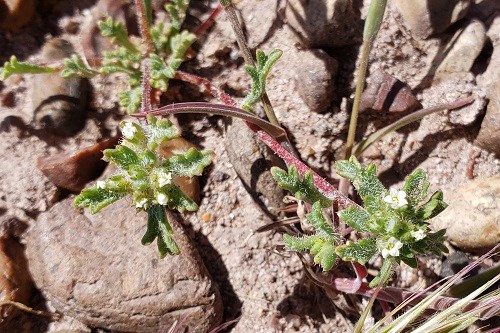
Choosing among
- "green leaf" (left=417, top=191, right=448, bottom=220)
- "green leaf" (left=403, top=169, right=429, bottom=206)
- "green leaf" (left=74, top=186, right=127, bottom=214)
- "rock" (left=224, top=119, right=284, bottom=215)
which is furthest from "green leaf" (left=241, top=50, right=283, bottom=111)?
"green leaf" (left=417, top=191, right=448, bottom=220)

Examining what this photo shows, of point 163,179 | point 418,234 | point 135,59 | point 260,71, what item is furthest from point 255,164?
point 418,234

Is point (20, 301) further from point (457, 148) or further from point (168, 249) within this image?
point (457, 148)

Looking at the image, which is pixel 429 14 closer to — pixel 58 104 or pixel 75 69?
pixel 75 69

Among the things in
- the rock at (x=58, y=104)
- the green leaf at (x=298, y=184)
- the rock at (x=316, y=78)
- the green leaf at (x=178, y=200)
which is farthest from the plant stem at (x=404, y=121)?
the rock at (x=58, y=104)

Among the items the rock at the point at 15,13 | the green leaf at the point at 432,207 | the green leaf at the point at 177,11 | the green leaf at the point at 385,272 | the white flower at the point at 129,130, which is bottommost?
the green leaf at the point at 385,272

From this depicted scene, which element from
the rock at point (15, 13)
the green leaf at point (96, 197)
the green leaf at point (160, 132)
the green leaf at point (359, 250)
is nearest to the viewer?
the green leaf at point (359, 250)

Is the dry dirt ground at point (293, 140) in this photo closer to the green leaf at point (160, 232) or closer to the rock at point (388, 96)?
the rock at point (388, 96)

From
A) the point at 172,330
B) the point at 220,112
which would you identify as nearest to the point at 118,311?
the point at 172,330
